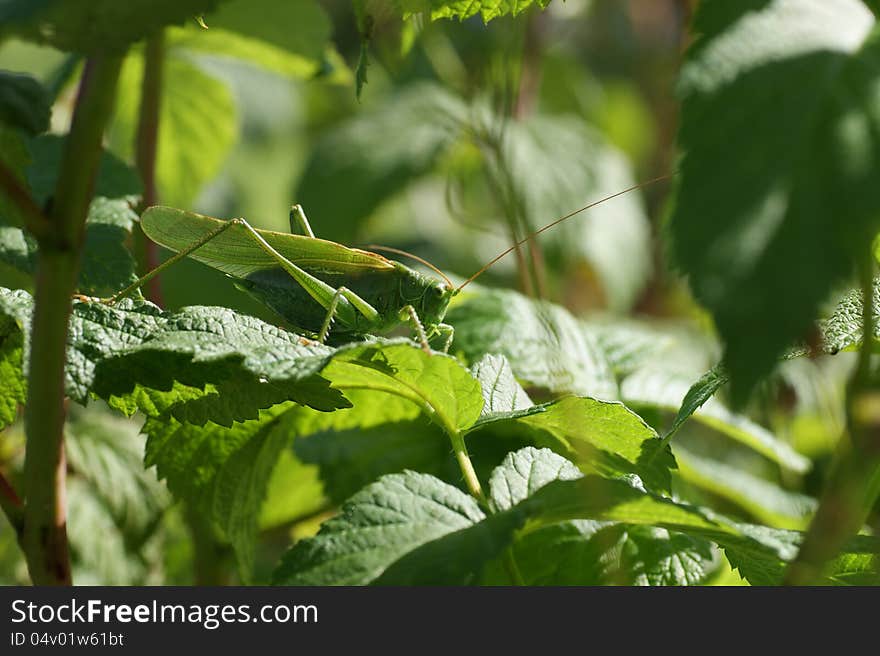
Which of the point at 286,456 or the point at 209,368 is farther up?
the point at 286,456

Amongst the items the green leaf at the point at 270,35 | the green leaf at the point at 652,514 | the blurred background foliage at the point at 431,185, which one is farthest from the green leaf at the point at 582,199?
the green leaf at the point at 652,514

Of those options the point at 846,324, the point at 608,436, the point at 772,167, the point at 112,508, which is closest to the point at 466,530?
the point at 608,436

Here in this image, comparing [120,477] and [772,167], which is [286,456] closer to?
[120,477]

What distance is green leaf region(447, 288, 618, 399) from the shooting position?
1.13 metres

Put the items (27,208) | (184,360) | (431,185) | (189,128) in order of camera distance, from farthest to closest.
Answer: (431,185), (189,128), (184,360), (27,208)

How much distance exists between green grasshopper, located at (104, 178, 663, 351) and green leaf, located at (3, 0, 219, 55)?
0.48 metres

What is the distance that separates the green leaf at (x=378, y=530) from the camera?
66 centimetres

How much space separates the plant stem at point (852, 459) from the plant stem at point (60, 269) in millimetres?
476

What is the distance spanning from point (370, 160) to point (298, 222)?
102 cm

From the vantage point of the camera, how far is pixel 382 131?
2244mm

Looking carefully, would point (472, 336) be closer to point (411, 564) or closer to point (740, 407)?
point (411, 564)

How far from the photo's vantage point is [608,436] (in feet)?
2.68

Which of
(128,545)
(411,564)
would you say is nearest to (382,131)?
(128,545)

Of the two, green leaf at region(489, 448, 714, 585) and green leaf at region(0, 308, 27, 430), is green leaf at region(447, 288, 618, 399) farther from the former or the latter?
green leaf at region(0, 308, 27, 430)
